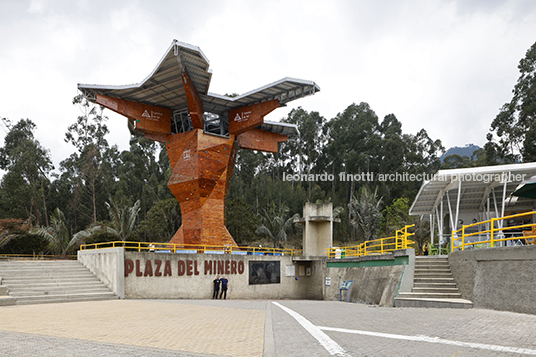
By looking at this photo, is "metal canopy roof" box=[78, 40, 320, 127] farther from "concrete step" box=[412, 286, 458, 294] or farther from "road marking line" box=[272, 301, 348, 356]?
"road marking line" box=[272, 301, 348, 356]

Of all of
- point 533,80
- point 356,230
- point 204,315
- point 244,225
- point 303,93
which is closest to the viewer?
point 204,315

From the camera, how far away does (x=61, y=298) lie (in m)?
18.0

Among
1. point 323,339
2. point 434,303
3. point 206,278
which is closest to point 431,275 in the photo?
point 434,303

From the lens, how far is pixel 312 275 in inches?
1177

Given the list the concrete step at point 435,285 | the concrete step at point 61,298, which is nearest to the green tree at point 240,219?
the concrete step at point 61,298

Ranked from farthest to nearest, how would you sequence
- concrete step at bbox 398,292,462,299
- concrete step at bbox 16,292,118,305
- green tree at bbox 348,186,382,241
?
green tree at bbox 348,186,382,241
concrete step at bbox 16,292,118,305
concrete step at bbox 398,292,462,299

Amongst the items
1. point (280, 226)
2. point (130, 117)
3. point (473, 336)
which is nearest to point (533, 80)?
point (280, 226)

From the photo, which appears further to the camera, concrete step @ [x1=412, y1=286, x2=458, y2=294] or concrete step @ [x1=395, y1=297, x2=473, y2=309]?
concrete step @ [x1=412, y1=286, x2=458, y2=294]

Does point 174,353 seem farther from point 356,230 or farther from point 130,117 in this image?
point 356,230

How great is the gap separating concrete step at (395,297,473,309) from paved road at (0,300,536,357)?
0.68 meters

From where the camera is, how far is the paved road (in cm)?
672

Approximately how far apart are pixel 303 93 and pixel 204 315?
20266mm

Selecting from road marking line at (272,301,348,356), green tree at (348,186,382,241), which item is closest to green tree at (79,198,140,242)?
green tree at (348,186,382,241)

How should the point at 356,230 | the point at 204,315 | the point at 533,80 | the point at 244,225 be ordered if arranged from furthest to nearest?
the point at 356,230 → the point at 533,80 → the point at 244,225 → the point at 204,315
